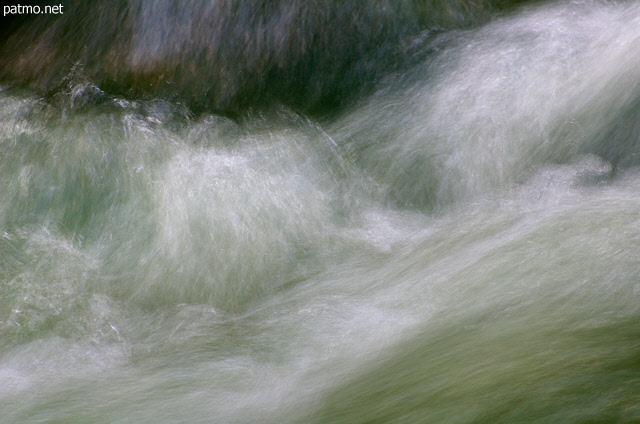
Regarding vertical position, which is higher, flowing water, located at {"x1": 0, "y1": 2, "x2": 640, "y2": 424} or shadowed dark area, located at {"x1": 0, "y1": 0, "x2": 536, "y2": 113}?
shadowed dark area, located at {"x1": 0, "y1": 0, "x2": 536, "y2": 113}

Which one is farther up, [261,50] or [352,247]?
[261,50]

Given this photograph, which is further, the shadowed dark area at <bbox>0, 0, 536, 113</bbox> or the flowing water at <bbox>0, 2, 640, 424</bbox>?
the shadowed dark area at <bbox>0, 0, 536, 113</bbox>

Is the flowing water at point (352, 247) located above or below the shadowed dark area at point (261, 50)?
below

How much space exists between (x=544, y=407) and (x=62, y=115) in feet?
8.04

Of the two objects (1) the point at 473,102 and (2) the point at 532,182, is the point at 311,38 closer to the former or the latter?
(1) the point at 473,102

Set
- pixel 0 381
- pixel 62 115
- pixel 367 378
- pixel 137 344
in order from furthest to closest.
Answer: pixel 62 115 < pixel 137 344 < pixel 0 381 < pixel 367 378

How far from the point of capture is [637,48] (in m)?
2.47

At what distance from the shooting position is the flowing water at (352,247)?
1.65m

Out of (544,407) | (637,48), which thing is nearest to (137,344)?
(544,407)

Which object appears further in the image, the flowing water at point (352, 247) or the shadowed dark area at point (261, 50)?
the shadowed dark area at point (261, 50)

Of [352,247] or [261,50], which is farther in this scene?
[261,50]

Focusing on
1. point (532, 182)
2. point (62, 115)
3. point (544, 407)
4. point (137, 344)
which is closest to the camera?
point (544, 407)

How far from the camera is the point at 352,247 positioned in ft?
7.79

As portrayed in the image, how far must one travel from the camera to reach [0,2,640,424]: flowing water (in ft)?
5.40
